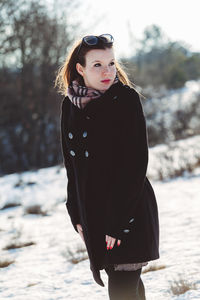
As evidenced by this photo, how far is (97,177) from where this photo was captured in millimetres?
1863

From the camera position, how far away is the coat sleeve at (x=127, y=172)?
176 centimetres

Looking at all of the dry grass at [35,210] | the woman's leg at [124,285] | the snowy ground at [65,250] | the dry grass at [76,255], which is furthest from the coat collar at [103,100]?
the dry grass at [35,210]

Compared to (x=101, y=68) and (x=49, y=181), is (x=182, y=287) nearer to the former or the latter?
(x=101, y=68)

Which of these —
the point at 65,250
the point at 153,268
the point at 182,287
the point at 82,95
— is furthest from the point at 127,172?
the point at 65,250

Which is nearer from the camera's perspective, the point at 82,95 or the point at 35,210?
the point at 82,95

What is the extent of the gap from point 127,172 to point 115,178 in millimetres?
69

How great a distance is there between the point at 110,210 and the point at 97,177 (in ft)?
0.59

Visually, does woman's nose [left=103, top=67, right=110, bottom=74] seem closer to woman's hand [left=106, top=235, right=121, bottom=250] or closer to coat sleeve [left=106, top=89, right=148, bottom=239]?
coat sleeve [left=106, top=89, right=148, bottom=239]

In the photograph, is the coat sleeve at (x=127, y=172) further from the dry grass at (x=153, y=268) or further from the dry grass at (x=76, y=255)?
the dry grass at (x=76, y=255)

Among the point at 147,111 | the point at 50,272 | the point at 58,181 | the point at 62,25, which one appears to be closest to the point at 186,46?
the point at 147,111

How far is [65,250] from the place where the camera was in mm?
4363

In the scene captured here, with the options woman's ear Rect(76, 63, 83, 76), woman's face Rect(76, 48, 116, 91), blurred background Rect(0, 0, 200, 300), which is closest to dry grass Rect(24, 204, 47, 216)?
blurred background Rect(0, 0, 200, 300)

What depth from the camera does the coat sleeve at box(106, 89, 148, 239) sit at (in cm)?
176

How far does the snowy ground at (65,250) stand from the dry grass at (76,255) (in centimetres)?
5
